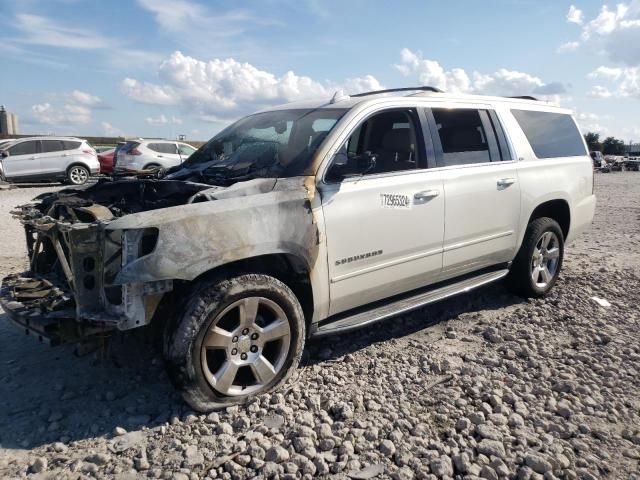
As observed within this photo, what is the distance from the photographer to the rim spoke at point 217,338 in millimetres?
3004

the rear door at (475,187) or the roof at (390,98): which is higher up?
the roof at (390,98)

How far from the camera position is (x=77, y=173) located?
61.7 feet

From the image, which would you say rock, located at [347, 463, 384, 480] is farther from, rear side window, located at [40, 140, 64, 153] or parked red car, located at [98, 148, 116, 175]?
parked red car, located at [98, 148, 116, 175]

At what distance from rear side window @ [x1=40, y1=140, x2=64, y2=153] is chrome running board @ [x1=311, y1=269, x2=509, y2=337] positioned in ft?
58.5

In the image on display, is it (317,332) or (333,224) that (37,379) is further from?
(333,224)

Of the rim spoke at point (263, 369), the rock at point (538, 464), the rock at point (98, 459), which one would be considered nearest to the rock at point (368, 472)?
the rock at point (538, 464)

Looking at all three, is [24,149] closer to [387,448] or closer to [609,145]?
[387,448]

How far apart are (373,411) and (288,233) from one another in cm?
120

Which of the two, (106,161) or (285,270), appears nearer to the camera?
(285,270)

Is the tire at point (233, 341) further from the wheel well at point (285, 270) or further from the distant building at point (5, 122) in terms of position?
the distant building at point (5, 122)

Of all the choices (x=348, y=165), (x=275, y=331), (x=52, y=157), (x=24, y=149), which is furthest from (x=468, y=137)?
(x=24, y=149)

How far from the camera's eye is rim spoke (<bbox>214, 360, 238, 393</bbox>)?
307cm

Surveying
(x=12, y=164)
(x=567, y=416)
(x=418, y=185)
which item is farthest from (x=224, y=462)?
(x=12, y=164)

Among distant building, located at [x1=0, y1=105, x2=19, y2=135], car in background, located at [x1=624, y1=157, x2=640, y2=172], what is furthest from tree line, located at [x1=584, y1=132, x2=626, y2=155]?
distant building, located at [x1=0, y1=105, x2=19, y2=135]
